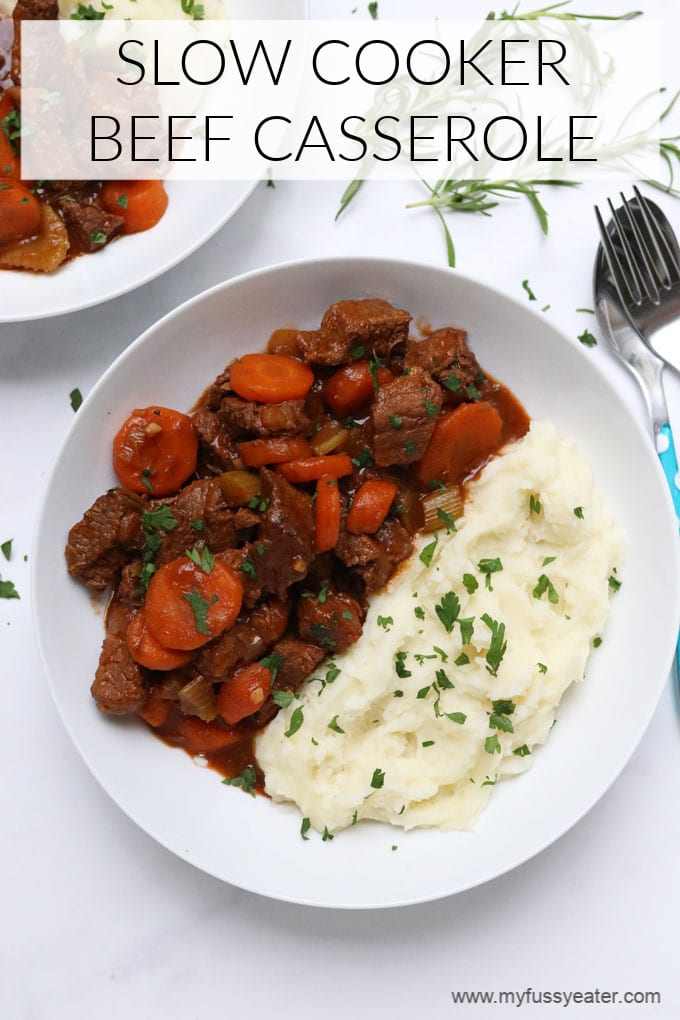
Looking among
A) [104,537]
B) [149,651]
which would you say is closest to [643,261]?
[104,537]

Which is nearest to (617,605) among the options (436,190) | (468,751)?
(468,751)

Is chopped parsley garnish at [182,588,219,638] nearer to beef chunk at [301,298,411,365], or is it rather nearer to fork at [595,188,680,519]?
beef chunk at [301,298,411,365]

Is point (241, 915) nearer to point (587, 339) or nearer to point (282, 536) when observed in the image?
point (282, 536)

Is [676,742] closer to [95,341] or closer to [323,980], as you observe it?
[323,980]

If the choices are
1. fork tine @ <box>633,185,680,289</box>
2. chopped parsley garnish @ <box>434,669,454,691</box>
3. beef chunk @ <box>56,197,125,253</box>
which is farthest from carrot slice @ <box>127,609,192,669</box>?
fork tine @ <box>633,185,680,289</box>

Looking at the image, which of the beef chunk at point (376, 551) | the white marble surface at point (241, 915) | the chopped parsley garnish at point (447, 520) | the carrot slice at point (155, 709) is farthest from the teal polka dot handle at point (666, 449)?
the carrot slice at point (155, 709)

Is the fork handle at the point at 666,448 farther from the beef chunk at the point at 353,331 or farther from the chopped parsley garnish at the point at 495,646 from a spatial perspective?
the beef chunk at the point at 353,331

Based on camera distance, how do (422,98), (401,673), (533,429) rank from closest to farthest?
(401,673), (533,429), (422,98)
